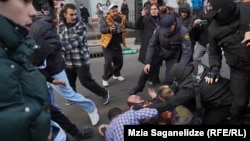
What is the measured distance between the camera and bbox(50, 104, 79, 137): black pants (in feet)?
11.6

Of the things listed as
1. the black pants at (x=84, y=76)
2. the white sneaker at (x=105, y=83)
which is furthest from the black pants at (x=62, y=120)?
the white sneaker at (x=105, y=83)

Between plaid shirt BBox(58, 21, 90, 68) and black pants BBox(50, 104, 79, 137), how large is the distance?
3.72 ft

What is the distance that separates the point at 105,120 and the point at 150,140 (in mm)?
1730

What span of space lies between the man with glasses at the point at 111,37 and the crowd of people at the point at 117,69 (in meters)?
0.02

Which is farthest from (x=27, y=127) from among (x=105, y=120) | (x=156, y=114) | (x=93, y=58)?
(x=93, y=58)

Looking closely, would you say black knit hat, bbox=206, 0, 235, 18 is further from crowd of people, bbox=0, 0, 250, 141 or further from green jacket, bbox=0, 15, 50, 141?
green jacket, bbox=0, 15, 50, 141

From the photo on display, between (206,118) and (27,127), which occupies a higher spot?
(27,127)

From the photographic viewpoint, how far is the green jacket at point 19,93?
4.33ft

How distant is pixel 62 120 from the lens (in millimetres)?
3627

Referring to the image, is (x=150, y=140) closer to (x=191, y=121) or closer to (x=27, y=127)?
(x=191, y=121)

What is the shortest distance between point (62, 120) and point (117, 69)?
9.41 feet

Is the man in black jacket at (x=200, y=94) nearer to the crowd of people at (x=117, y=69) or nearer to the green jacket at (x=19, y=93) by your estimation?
the crowd of people at (x=117, y=69)

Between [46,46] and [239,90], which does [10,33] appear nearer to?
[46,46]

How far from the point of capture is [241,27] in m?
3.26
